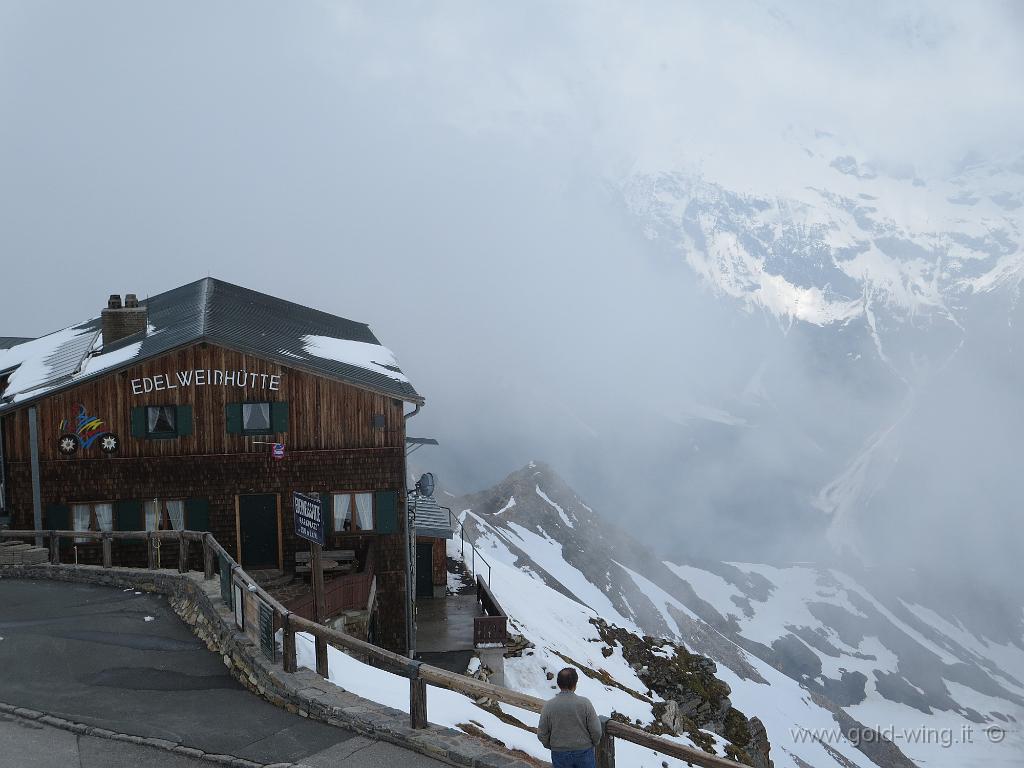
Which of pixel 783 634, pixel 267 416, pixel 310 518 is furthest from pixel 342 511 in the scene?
pixel 783 634

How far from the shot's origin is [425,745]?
995 centimetres

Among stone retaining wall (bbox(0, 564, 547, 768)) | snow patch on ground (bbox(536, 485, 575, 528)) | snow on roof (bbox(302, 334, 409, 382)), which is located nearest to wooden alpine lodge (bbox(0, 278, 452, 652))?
snow on roof (bbox(302, 334, 409, 382))

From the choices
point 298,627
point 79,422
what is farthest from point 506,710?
point 79,422

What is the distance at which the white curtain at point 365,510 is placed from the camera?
24.3 metres

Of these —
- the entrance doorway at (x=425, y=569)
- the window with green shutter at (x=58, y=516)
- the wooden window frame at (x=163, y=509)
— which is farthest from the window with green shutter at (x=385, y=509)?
the entrance doorway at (x=425, y=569)

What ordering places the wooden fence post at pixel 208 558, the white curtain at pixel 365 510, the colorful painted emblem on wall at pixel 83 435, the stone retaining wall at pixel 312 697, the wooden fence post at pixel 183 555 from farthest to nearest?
the white curtain at pixel 365 510 < the colorful painted emblem on wall at pixel 83 435 < the wooden fence post at pixel 183 555 < the wooden fence post at pixel 208 558 < the stone retaining wall at pixel 312 697

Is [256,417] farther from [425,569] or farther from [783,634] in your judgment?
[783,634]

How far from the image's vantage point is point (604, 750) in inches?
343

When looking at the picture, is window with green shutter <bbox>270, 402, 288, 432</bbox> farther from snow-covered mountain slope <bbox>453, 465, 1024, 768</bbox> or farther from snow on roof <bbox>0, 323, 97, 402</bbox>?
snow-covered mountain slope <bbox>453, 465, 1024, 768</bbox>

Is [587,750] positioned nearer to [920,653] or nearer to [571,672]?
[571,672]

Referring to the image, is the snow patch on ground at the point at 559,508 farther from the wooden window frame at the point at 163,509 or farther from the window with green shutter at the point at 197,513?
the wooden window frame at the point at 163,509

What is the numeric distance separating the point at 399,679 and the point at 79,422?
13.9 m

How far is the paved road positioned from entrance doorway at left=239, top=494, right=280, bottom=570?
636 cm

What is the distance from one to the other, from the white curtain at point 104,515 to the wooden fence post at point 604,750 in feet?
61.6
